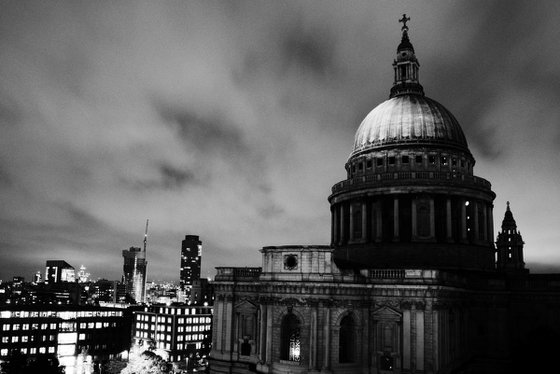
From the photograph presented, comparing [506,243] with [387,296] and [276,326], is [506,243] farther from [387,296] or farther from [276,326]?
[276,326]

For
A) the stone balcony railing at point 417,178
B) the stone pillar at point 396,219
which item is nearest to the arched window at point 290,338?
the stone pillar at point 396,219

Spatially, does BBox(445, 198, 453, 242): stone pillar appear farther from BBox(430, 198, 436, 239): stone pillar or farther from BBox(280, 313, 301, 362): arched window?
BBox(280, 313, 301, 362): arched window

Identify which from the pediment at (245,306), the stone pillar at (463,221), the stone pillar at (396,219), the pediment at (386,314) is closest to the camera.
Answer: the pediment at (386,314)

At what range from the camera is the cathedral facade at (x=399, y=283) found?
189ft

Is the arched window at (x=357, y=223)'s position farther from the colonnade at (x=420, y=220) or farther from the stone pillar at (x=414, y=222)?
the stone pillar at (x=414, y=222)

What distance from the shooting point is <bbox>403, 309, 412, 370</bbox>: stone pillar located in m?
56.3

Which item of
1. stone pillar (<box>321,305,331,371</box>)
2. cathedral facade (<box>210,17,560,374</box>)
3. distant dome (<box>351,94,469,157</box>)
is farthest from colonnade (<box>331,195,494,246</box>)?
stone pillar (<box>321,305,331,371</box>)

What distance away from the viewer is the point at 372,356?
58.3 m

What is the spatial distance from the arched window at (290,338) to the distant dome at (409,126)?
105 feet

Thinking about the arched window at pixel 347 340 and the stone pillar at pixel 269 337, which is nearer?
the arched window at pixel 347 340

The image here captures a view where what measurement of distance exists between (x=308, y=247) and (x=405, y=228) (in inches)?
801

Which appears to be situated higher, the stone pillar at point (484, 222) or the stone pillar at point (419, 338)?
the stone pillar at point (484, 222)

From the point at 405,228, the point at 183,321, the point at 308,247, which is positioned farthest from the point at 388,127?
the point at 183,321

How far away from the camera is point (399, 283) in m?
57.8
